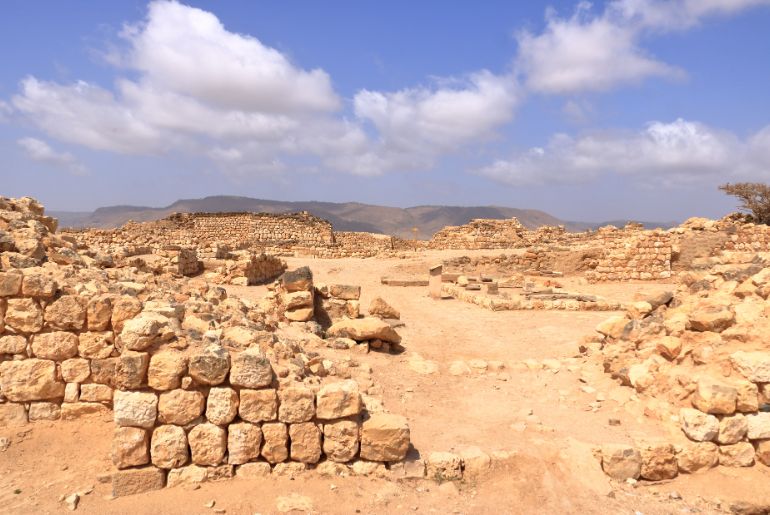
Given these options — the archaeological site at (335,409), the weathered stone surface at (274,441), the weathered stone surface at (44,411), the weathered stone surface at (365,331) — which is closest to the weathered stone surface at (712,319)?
the archaeological site at (335,409)

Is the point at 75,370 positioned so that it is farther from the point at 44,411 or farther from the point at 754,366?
the point at 754,366

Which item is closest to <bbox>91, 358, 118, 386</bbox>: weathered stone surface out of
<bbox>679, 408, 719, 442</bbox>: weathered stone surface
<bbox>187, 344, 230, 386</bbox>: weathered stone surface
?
<bbox>187, 344, 230, 386</bbox>: weathered stone surface

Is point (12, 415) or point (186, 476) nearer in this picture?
point (186, 476)

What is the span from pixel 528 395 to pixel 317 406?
3555 millimetres

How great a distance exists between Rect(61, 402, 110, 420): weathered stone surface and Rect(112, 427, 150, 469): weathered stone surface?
34.7 inches

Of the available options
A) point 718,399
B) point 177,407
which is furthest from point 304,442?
point 718,399

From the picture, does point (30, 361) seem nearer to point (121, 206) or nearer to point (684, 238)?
point (684, 238)

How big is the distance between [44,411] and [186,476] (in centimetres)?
177

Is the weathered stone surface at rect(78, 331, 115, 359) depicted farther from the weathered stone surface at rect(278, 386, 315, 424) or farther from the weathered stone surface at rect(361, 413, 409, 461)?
the weathered stone surface at rect(361, 413, 409, 461)

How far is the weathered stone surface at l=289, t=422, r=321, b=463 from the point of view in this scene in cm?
455

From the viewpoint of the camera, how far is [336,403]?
4.60 meters

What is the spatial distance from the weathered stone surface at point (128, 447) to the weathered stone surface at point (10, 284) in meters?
1.85

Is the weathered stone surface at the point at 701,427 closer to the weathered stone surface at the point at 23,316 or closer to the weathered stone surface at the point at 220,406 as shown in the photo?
the weathered stone surface at the point at 220,406

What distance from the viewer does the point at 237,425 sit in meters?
4.45
